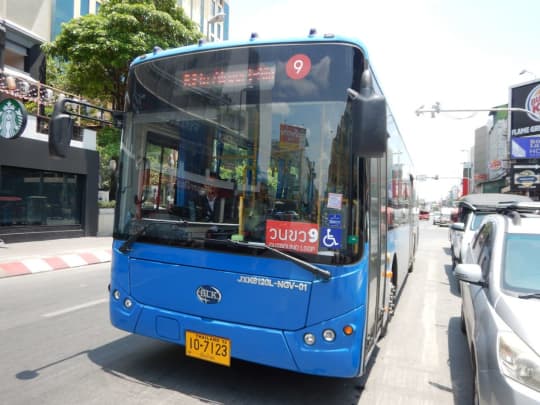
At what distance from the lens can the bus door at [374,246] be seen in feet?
12.5

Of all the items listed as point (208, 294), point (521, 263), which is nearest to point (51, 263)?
point (208, 294)

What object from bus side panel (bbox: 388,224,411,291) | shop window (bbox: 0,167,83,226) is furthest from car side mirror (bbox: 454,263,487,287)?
shop window (bbox: 0,167,83,226)

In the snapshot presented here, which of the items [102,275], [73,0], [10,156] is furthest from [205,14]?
[102,275]

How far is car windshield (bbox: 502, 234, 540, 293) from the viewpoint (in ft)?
11.1

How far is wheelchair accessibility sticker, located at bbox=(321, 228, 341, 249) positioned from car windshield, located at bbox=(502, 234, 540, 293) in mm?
1372

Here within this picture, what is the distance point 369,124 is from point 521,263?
1.80m

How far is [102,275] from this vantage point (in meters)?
9.86

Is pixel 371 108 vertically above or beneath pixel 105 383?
above

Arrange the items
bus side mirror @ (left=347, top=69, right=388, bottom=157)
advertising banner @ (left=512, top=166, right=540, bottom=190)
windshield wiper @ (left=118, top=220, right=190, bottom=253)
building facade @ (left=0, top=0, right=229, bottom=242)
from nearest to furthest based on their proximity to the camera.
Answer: bus side mirror @ (left=347, top=69, right=388, bottom=157) < windshield wiper @ (left=118, top=220, right=190, bottom=253) < building facade @ (left=0, top=0, right=229, bottom=242) < advertising banner @ (left=512, top=166, right=540, bottom=190)

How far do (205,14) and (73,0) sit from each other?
20.4m

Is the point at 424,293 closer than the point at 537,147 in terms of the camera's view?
Yes

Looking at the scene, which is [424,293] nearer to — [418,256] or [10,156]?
[418,256]

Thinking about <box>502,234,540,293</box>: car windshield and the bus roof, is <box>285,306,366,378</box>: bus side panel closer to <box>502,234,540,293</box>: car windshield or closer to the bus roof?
<box>502,234,540,293</box>: car windshield

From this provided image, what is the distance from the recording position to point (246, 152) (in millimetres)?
3703
